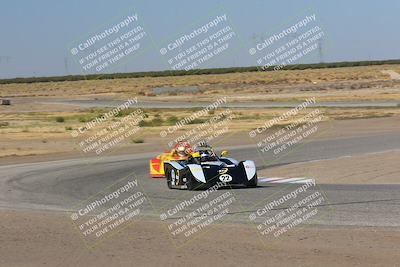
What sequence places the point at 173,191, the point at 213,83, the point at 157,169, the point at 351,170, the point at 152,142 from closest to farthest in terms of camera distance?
the point at 173,191
the point at 351,170
the point at 157,169
the point at 152,142
the point at 213,83

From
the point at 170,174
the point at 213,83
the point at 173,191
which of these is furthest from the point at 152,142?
the point at 213,83

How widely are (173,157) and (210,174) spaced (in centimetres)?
308

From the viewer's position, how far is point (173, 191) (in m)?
19.7

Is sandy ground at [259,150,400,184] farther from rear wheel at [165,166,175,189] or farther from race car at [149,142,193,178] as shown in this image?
rear wheel at [165,166,175,189]

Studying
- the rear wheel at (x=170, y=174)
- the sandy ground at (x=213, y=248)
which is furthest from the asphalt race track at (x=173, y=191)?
the sandy ground at (x=213, y=248)

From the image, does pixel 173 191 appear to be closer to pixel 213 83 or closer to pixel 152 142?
pixel 152 142

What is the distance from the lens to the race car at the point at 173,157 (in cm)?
2198

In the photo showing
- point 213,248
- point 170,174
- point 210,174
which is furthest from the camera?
point 170,174

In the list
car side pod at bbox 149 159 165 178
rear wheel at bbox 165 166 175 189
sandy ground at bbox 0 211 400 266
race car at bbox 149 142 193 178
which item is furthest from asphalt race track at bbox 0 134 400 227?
sandy ground at bbox 0 211 400 266

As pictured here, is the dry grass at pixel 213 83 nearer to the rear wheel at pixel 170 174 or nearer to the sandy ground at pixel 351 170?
the sandy ground at pixel 351 170

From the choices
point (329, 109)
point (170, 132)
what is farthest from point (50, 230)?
point (329, 109)

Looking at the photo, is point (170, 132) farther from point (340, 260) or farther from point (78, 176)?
point (340, 260)

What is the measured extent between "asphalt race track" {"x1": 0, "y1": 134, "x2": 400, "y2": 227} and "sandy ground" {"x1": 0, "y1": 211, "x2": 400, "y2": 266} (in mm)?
1249

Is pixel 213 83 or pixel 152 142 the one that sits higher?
pixel 152 142
